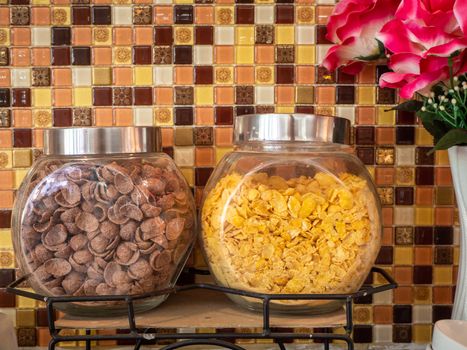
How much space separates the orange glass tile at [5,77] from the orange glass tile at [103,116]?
134mm

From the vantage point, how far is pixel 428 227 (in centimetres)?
80

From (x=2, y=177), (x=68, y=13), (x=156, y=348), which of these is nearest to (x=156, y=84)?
(x=68, y=13)

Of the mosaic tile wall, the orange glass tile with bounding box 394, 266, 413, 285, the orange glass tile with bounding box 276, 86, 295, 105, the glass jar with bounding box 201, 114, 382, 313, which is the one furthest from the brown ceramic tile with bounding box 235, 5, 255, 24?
the orange glass tile with bounding box 394, 266, 413, 285

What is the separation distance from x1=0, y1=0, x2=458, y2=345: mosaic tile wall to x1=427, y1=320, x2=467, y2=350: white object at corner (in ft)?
0.78

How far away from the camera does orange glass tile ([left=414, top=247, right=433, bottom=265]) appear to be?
800mm

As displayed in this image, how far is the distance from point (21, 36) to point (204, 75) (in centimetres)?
27

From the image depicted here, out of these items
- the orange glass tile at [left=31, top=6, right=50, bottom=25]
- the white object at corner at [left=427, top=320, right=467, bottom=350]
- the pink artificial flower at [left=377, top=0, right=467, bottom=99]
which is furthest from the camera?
the orange glass tile at [left=31, top=6, right=50, bottom=25]

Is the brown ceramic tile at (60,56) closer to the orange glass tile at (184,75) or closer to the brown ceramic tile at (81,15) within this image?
the brown ceramic tile at (81,15)

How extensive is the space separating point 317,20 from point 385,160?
23cm

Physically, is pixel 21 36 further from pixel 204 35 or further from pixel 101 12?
pixel 204 35

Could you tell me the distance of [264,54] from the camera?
786mm

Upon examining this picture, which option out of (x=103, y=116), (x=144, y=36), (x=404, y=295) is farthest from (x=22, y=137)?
(x=404, y=295)

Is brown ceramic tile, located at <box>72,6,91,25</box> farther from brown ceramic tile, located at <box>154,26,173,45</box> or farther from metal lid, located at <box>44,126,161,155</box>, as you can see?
metal lid, located at <box>44,126,161,155</box>

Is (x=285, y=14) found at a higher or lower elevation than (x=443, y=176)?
higher
